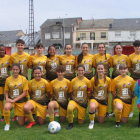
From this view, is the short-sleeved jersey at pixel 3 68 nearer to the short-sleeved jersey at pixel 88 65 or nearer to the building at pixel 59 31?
the short-sleeved jersey at pixel 88 65

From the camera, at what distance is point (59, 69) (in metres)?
4.21

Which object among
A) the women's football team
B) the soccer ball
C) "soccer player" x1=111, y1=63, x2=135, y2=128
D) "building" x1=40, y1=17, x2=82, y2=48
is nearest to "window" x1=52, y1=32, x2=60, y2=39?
"building" x1=40, y1=17, x2=82, y2=48

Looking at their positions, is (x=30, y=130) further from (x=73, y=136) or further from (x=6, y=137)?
(x=73, y=136)

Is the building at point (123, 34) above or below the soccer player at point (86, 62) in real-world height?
above

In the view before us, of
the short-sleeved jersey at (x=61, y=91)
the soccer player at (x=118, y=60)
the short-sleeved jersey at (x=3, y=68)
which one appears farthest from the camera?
the soccer player at (x=118, y=60)

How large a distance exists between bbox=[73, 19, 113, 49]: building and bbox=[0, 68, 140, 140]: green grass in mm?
28874

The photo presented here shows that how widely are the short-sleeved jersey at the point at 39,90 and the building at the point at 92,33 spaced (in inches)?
1129

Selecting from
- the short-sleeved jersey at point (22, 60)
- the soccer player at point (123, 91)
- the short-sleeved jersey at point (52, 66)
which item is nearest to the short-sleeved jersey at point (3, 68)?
the short-sleeved jersey at point (22, 60)

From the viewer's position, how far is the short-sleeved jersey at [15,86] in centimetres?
426

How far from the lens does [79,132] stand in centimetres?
383

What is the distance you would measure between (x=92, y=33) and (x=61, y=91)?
29531mm

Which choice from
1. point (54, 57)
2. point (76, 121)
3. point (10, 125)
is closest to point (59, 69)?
point (54, 57)

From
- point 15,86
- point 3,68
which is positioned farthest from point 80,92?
point 3,68

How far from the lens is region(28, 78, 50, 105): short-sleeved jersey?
4.33 meters
